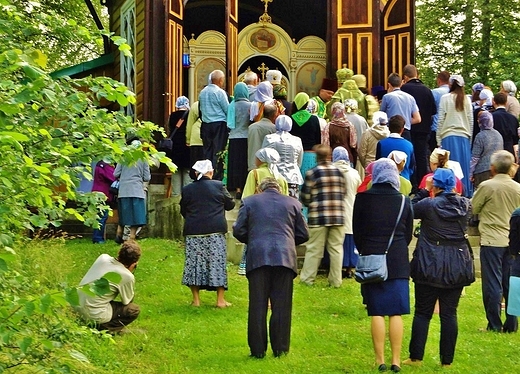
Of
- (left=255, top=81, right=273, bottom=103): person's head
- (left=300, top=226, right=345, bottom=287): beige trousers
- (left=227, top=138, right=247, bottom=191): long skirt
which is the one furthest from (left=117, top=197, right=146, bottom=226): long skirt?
(left=300, top=226, right=345, bottom=287): beige trousers

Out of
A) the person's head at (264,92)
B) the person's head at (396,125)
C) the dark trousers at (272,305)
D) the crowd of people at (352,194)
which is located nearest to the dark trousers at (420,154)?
the crowd of people at (352,194)

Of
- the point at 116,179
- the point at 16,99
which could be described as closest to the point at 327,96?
the point at 116,179

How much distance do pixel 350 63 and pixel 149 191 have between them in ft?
15.5

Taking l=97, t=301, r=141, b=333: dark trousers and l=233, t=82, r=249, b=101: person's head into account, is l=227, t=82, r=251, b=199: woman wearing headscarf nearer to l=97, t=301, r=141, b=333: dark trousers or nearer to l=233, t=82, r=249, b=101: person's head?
l=233, t=82, r=249, b=101: person's head

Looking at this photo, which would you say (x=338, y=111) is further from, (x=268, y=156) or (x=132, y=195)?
(x=132, y=195)

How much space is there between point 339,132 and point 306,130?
1.33 ft

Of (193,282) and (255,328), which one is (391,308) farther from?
(193,282)

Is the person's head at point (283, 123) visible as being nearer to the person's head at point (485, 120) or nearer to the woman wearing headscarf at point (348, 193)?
the woman wearing headscarf at point (348, 193)

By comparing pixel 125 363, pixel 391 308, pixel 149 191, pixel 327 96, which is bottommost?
pixel 125 363

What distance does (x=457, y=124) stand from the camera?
507 inches

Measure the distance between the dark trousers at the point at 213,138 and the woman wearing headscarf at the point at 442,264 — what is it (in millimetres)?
5717

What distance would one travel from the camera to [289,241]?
837cm

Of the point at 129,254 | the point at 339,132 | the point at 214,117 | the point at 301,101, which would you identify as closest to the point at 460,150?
the point at 339,132

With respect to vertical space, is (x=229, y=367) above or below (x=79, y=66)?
below
